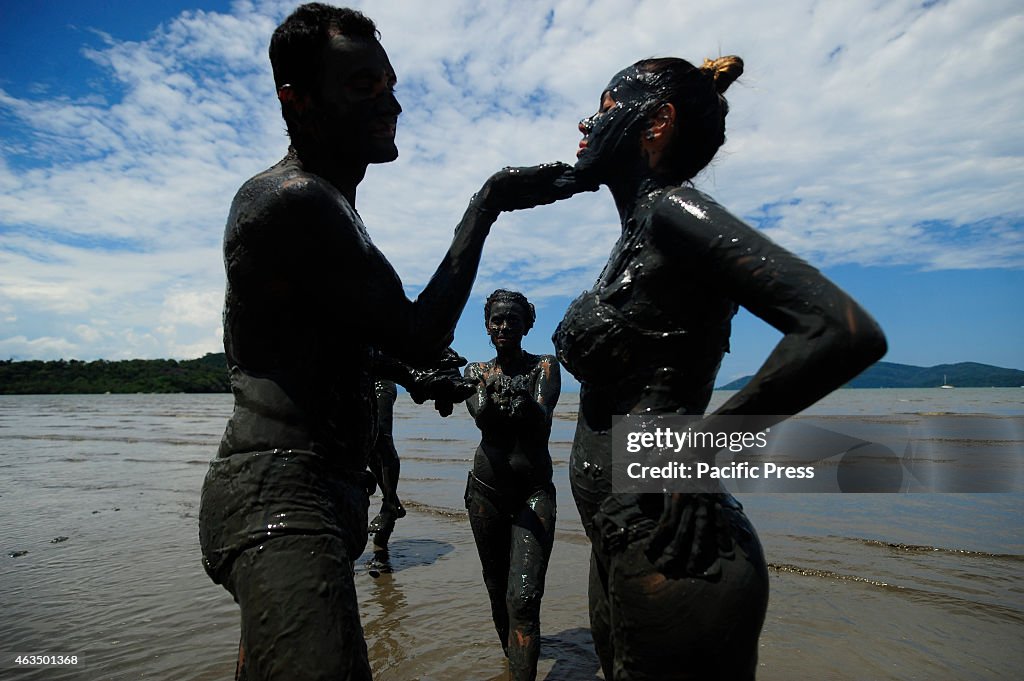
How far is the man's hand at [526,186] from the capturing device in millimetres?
2035

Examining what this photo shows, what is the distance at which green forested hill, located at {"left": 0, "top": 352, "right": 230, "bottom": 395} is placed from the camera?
75.4 metres

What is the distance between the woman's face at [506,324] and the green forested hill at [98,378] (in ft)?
267

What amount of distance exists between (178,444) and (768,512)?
17.6m

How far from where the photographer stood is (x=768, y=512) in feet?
32.5

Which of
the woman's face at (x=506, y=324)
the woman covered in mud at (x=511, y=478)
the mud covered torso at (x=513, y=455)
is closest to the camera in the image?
the woman covered in mud at (x=511, y=478)

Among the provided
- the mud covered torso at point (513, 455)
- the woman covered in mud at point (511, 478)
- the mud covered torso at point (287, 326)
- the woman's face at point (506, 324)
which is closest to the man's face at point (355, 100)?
the mud covered torso at point (287, 326)

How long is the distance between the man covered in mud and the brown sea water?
333 centimetres

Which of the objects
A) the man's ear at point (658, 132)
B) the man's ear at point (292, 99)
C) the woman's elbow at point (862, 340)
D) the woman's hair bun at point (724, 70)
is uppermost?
the woman's hair bun at point (724, 70)

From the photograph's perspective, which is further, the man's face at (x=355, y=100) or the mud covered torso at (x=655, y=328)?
the man's face at (x=355, y=100)

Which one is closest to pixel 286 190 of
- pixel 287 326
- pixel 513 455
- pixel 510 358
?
pixel 287 326

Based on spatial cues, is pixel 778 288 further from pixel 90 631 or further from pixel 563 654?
pixel 90 631

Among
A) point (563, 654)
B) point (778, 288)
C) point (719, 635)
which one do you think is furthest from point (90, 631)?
point (778, 288)

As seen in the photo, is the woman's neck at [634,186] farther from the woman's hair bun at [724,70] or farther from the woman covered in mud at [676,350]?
the woman's hair bun at [724,70]

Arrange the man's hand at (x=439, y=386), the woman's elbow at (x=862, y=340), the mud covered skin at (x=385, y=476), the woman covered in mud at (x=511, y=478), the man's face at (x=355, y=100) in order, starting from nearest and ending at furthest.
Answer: the woman's elbow at (x=862, y=340), the man's face at (x=355, y=100), the man's hand at (x=439, y=386), the woman covered in mud at (x=511, y=478), the mud covered skin at (x=385, y=476)
